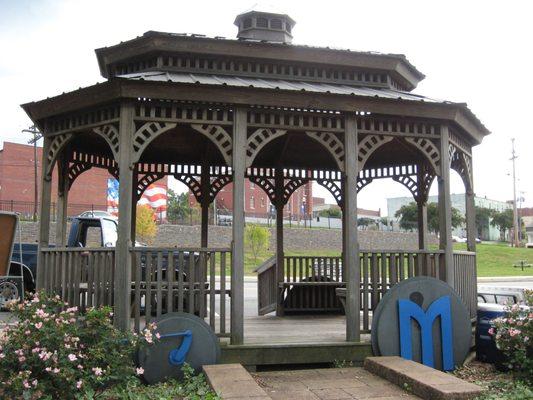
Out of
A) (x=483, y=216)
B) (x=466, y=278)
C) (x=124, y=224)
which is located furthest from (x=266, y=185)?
(x=483, y=216)

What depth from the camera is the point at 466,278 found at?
8.29 m

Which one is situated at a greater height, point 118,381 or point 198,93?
point 198,93

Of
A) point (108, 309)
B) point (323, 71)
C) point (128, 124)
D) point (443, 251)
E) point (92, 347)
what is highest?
point (323, 71)

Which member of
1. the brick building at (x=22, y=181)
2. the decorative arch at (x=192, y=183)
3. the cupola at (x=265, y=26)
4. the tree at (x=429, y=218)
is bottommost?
the decorative arch at (x=192, y=183)

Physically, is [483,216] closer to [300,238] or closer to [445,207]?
[300,238]

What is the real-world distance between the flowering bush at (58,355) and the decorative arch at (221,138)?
253cm

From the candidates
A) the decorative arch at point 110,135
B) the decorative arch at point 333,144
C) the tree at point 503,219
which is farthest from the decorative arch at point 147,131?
the tree at point 503,219

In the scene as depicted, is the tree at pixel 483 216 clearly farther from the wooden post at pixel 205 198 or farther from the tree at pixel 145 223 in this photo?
the wooden post at pixel 205 198

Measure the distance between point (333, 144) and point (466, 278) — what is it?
3.16 m

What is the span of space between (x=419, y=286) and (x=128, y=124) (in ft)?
14.4

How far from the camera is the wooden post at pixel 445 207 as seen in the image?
24.6 ft

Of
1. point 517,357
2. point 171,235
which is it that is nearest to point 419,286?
point 517,357

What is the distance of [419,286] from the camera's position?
7109 mm

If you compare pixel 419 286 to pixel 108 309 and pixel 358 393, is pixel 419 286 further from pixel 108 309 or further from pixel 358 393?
pixel 108 309
